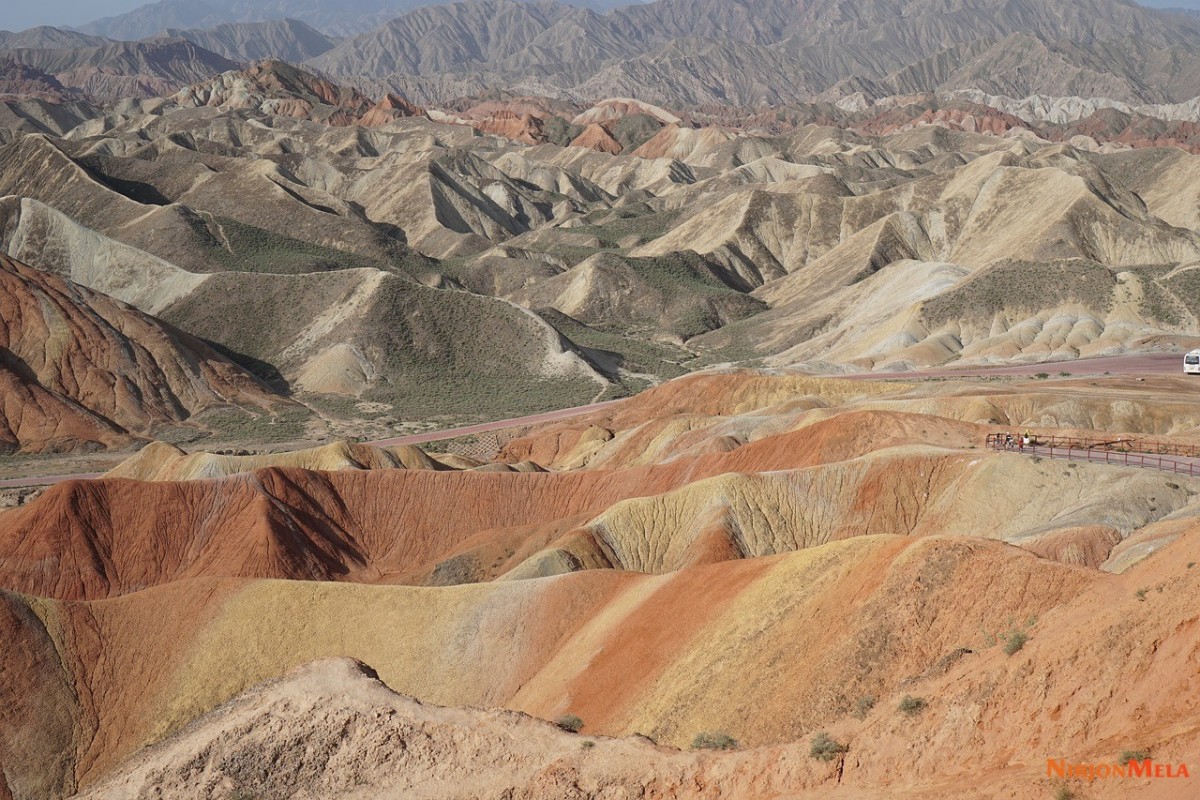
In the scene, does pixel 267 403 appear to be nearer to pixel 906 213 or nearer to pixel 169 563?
pixel 169 563

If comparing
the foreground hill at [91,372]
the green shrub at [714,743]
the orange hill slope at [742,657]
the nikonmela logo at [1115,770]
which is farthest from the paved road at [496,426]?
the nikonmela logo at [1115,770]

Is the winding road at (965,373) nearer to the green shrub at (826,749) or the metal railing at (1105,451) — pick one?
the metal railing at (1105,451)

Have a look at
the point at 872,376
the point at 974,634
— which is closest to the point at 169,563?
the point at 974,634

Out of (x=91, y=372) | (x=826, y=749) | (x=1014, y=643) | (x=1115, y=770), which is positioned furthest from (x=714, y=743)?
(x=91, y=372)

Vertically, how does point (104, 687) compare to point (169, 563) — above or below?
above

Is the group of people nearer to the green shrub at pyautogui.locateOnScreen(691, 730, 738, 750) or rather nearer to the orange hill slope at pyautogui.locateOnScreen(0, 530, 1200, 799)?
the orange hill slope at pyautogui.locateOnScreen(0, 530, 1200, 799)
